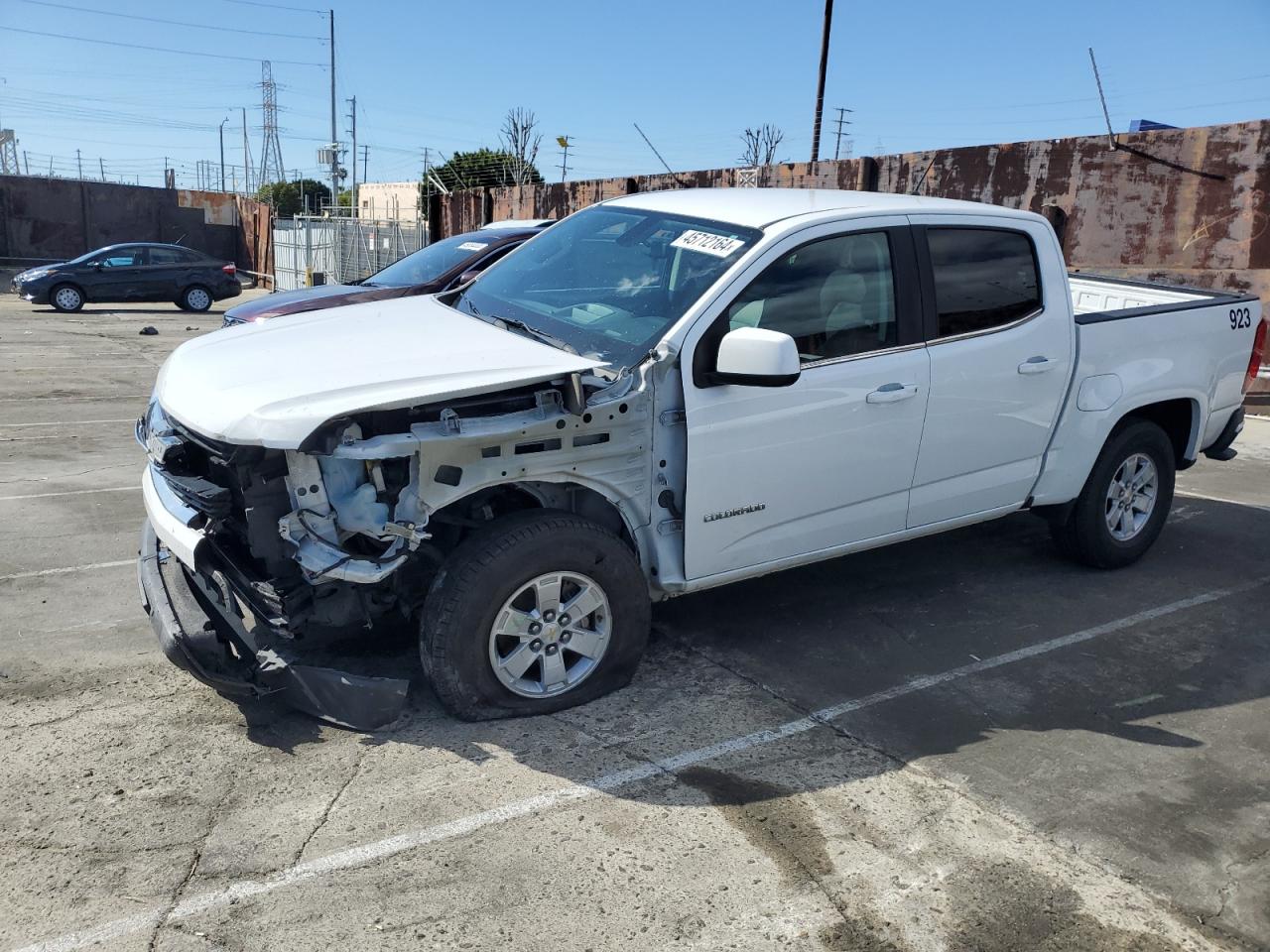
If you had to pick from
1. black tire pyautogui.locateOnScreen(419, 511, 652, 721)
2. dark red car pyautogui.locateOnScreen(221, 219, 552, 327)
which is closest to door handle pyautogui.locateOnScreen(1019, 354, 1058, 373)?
black tire pyautogui.locateOnScreen(419, 511, 652, 721)

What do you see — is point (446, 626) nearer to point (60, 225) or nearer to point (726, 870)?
point (726, 870)

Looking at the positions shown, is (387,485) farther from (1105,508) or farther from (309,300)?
(309,300)

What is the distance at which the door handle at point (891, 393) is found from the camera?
4555 millimetres

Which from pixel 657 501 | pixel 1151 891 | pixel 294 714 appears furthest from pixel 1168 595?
pixel 294 714

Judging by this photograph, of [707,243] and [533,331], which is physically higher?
[707,243]

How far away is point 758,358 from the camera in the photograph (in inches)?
154

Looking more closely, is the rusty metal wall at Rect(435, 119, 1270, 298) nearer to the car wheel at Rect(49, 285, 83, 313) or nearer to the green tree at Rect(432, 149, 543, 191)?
the car wheel at Rect(49, 285, 83, 313)

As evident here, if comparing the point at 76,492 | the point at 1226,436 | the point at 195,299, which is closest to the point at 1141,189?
the point at 1226,436

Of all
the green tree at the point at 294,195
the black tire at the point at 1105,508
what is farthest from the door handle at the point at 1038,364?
the green tree at the point at 294,195

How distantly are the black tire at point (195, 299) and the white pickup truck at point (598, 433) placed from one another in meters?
19.6

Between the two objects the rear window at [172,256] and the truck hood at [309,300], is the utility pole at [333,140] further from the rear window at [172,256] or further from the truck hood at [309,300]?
the truck hood at [309,300]

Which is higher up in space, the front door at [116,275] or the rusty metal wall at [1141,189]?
the rusty metal wall at [1141,189]

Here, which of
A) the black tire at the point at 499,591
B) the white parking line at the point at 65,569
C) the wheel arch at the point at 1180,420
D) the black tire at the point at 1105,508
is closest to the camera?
the black tire at the point at 499,591

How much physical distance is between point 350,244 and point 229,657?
22491 mm
